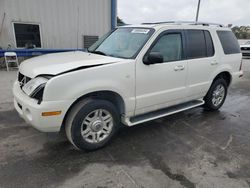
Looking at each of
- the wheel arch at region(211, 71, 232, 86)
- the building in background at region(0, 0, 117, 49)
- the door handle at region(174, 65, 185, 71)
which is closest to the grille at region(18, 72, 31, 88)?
the door handle at region(174, 65, 185, 71)

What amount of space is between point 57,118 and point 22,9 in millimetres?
8246

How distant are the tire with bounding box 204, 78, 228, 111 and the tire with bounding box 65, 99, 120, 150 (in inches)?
101

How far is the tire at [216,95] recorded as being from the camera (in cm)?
483

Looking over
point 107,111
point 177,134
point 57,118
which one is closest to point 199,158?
point 177,134

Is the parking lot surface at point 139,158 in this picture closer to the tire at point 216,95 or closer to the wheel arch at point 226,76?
the tire at point 216,95

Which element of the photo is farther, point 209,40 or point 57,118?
point 209,40

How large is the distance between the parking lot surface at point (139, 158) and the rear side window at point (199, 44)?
1428 millimetres

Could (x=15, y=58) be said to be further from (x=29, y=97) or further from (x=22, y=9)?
(x=29, y=97)

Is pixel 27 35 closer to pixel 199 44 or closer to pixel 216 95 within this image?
pixel 199 44

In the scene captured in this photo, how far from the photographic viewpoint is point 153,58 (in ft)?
10.7

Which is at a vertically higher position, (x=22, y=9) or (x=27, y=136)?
(x=22, y=9)

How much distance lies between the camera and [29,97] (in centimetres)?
281

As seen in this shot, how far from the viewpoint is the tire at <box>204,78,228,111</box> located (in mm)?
4832

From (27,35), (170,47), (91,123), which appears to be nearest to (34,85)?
(91,123)
